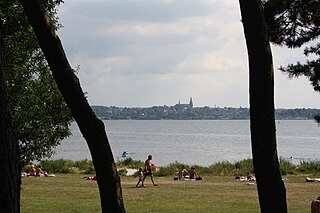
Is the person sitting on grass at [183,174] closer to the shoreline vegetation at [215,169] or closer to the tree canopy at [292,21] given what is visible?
the shoreline vegetation at [215,169]

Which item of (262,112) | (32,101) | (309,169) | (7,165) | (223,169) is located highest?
(32,101)

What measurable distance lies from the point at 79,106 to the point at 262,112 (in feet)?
5.78

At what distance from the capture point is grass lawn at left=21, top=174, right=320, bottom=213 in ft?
49.2

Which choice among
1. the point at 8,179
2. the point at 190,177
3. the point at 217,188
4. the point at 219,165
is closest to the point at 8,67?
the point at 8,179

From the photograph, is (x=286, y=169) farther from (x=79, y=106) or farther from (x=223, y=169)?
(x=79, y=106)

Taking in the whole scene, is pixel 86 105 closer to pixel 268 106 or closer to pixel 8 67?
pixel 268 106

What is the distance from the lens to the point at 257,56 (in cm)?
580

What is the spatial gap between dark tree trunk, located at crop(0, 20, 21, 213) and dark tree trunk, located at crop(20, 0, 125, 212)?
4.58 ft

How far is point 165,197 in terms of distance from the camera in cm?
1800

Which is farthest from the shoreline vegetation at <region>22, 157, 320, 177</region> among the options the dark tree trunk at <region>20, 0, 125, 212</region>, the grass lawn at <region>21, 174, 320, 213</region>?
the dark tree trunk at <region>20, 0, 125, 212</region>

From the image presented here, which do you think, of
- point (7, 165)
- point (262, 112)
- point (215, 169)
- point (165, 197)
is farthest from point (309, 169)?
point (7, 165)

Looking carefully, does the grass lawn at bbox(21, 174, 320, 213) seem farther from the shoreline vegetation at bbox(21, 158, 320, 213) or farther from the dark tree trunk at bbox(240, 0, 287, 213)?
the dark tree trunk at bbox(240, 0, 287, 213)

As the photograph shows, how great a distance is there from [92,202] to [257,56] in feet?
37.3

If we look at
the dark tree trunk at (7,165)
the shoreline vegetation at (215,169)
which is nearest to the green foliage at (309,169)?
the shoreline vegetation at (215,169)
